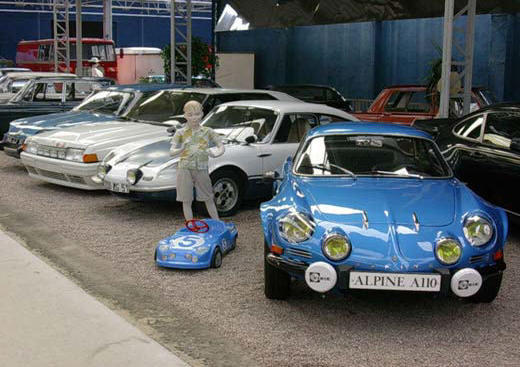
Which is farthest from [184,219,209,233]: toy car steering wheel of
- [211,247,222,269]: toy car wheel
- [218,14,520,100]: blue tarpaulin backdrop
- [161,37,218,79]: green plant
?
[161,37,218,79]: green plant

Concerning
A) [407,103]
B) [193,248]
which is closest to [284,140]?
[193,248]

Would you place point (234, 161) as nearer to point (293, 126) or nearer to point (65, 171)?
point (293, 126)

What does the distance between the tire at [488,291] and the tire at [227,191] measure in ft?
12.0

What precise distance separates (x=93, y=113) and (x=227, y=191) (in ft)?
13.8

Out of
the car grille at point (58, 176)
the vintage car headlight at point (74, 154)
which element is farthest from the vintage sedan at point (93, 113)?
the vintage car headlight at point (74, 154)

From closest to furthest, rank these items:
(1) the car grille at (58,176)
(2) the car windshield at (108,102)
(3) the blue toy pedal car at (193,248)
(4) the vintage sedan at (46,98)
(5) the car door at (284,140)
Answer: (3) the blue toy pedal car at (193,248)
(5) the car door at (284,140)
(1) the car grille at (58,176)
(2) the car windshield at (108,102)
(4) the vintage sedan at (46,98)

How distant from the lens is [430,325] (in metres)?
5.02

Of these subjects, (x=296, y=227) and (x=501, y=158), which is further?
(x=501, y=158)

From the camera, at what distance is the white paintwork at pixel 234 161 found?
8062mm

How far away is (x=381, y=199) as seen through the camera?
527cm

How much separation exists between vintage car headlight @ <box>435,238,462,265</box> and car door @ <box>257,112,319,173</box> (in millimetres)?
3912

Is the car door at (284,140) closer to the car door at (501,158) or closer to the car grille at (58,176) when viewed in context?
the car door at (501,158)

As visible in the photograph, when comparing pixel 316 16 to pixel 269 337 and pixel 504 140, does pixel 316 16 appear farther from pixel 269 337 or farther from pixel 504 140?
pixel 269 337

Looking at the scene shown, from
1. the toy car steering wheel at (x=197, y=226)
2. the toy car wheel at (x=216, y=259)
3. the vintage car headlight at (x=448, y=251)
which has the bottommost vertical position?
the toy car wheel at (x=216, y=259)
